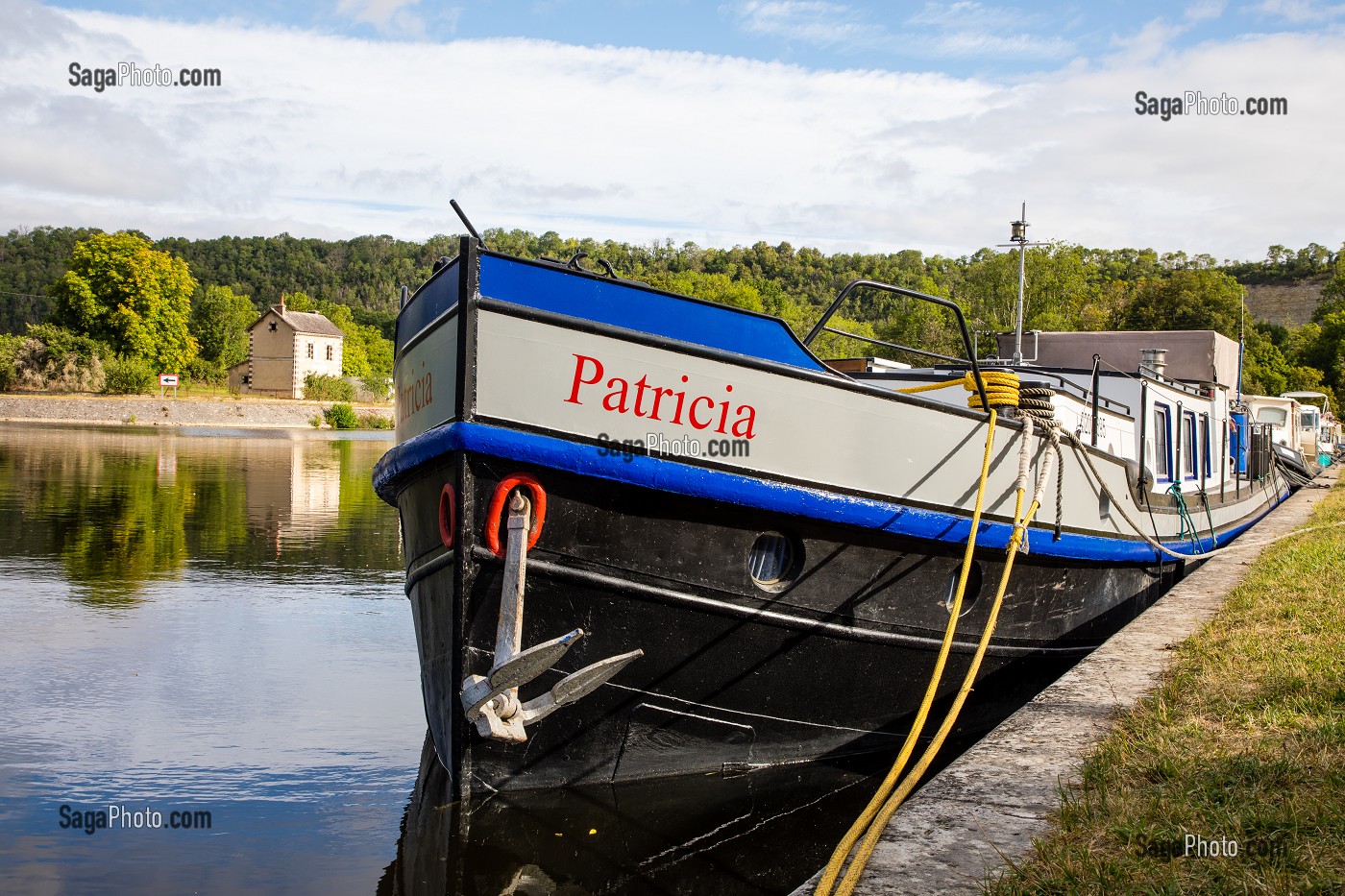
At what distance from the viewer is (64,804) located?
5.50 m

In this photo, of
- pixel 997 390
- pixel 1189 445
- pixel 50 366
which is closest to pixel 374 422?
pixel 50 366

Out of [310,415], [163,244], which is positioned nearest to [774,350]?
[310,415]

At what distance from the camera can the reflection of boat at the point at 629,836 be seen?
16.6 ft

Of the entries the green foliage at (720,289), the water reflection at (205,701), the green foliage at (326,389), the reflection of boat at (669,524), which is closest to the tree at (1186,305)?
the green foliage at (720,289)

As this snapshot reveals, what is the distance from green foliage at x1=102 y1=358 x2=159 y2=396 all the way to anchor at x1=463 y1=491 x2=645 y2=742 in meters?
55.9

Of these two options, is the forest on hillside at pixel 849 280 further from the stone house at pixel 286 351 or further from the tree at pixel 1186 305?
the stone house at pixel 286 351

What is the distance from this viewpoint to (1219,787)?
379 centimetres

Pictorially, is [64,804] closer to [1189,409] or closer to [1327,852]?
[1327,852]

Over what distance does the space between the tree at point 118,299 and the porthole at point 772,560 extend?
2411 inches

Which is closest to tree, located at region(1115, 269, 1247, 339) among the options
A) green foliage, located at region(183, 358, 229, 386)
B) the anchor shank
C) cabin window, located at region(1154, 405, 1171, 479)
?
green foliage, located at region(183, 358, 229, 386)

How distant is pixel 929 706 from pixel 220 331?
83.9 m

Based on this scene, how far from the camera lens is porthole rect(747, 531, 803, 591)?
5.68 metres

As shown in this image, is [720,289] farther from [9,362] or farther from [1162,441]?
[1162,441]

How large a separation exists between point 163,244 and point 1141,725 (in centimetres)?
14326
